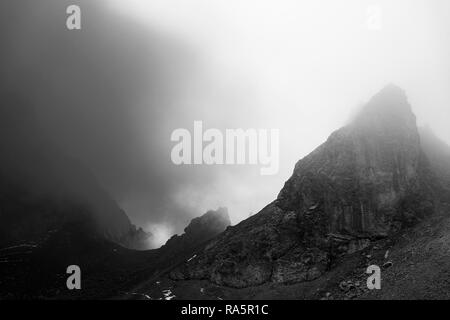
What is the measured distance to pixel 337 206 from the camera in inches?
4680

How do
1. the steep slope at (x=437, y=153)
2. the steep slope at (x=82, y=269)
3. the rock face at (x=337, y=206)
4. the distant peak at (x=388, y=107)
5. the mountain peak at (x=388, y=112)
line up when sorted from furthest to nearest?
the steep slope at (x=82, y=269) → the distant peak at (x=388, y=107) → the mountain peak at (x=388, y=112) → the steep slope at (x=437, y=153) → the rock face at (x=337, y=206)

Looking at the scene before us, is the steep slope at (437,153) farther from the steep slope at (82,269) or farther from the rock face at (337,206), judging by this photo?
the steep slope at (82,269)

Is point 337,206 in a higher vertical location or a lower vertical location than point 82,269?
higher

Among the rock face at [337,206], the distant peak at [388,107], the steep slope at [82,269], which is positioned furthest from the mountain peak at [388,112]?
the steep slope at [82,269]

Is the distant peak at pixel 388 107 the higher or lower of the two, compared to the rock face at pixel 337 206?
higher

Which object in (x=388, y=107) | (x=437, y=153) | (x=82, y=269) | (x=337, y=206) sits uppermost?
(x=388, y=107)

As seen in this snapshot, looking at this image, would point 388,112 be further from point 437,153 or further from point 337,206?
point 337,206

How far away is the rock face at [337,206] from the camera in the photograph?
111 metres

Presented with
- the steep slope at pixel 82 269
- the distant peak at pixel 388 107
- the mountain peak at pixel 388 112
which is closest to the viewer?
the mountain peak at pixel 388 112

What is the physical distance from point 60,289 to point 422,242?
13522 centimetres

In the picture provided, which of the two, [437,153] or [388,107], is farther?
[437,153]

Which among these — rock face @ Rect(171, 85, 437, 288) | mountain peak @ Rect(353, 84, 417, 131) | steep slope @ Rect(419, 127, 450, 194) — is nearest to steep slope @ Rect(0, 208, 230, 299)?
rock face @ Rect(171, 85, 437, 288)

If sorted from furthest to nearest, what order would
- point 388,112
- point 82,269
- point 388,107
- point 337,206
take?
point 82,269 < point 388,107 < point 388,112 < point 337,206

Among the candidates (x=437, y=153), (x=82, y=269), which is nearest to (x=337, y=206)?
(x=437, y=153)
